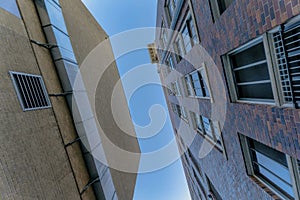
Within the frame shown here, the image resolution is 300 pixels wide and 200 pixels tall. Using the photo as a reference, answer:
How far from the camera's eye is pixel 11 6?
601 cm

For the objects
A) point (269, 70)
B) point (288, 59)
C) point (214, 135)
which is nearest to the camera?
point (288, 59)

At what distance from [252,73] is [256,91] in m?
0.45

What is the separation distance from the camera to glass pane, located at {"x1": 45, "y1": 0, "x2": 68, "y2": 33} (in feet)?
26.6

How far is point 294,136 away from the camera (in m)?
3.54

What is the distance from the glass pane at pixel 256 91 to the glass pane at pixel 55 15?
7189 mm

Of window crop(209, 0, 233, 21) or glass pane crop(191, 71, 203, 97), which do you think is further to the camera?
glass pane crop(191, 71, 203, 97)

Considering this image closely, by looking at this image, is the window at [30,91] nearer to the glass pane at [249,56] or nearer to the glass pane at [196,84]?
the glass pane at [249,56]

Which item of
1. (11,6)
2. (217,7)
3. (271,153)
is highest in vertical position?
(11,6)

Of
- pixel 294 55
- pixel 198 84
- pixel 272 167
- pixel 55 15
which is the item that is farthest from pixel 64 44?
pixel 272 167

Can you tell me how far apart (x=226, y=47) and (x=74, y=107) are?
233 inches

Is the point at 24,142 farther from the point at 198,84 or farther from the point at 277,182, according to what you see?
the point at 198,84

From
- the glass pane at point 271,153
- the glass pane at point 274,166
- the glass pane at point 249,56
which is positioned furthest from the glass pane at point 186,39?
the glass pane at point 274,166

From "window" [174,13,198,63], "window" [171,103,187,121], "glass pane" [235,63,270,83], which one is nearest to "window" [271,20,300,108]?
"glass pane" [235,63,270,83]

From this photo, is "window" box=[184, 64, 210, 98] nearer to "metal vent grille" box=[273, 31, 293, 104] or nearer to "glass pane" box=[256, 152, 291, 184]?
"glass pane" box=[256, 152, 291, 184]
